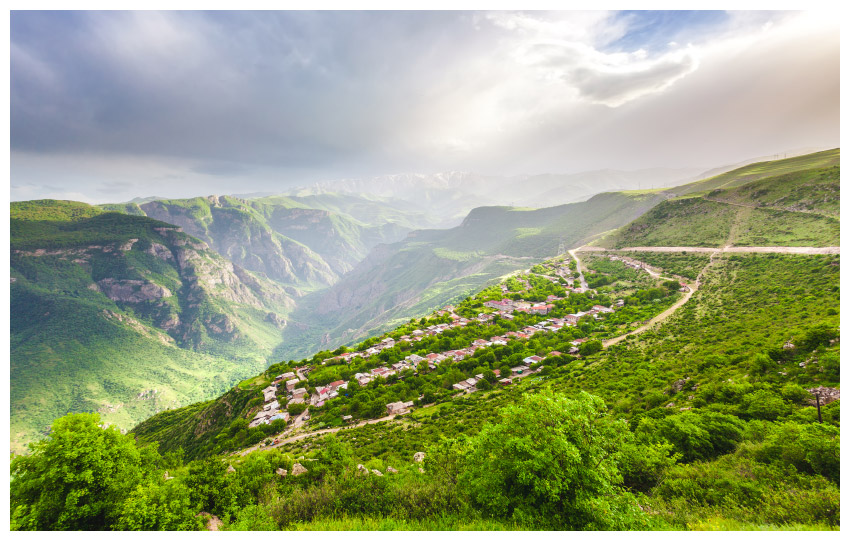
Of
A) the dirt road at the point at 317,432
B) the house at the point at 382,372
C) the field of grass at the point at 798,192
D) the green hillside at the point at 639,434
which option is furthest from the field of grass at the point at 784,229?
the dirt road at the point at 317,432

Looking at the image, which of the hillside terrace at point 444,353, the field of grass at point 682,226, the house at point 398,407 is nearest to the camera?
the house at point 398,407

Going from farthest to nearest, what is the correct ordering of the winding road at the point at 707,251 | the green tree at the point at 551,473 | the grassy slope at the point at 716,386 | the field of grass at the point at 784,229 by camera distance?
the field of grass at the point at 784,229
the winding road at the point at 707,251
the grassy slope at the point at 716,386
the green tree at the point at 551,473

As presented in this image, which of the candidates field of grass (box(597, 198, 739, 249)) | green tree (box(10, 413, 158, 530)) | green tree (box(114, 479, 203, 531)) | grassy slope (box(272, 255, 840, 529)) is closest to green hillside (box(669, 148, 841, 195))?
field of grass (box(597, 198, 739, 249))

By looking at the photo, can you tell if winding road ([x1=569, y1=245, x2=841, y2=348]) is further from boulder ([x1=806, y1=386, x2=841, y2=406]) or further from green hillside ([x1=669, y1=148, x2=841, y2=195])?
green hillside ([x1=669, y1=148, x2=841, y2=195])

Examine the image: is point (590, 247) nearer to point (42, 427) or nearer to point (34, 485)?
point (34, 485)

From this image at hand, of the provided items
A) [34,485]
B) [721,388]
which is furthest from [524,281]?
[34,485]

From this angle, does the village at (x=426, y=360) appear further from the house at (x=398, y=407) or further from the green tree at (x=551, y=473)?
the green tree at (x=551, y=473)
